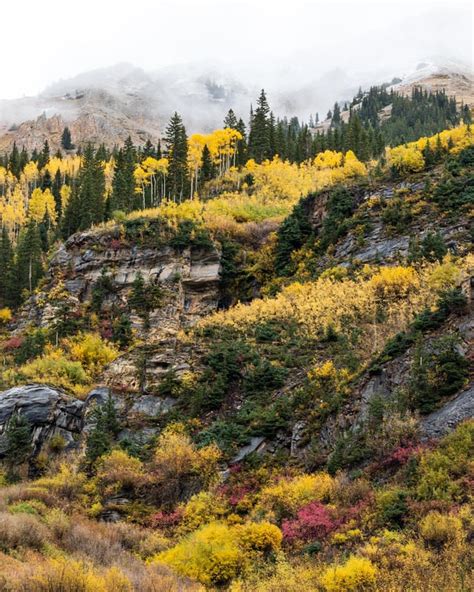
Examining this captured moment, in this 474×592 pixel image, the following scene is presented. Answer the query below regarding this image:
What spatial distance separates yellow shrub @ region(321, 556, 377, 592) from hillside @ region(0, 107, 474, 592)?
0.04 metres

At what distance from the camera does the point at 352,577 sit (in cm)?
1155

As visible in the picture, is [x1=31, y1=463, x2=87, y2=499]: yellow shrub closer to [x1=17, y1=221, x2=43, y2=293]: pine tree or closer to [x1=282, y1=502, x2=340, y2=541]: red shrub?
[x1=282, y1=502, x2=340, y2=541]: red shrub

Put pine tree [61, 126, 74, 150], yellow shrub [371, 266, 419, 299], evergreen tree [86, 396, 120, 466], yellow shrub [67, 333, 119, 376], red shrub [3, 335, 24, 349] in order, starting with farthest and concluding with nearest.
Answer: pine tree [61, 126, 74, 150]
red shrub [3, 335, 24, 349]
yellow shrub [67, 333, 119, 376]
yellow shrub [371, 266, 419, 299]
evergreen tree [86, 396, 120, 466]

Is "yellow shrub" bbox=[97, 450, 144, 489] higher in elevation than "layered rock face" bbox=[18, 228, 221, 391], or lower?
lower

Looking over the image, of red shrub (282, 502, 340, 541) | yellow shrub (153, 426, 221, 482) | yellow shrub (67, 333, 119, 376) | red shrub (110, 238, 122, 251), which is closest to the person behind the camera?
red shrub (282, 502, 340, 541)

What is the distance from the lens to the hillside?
14.1 meters

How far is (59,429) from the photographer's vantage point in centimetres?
2912

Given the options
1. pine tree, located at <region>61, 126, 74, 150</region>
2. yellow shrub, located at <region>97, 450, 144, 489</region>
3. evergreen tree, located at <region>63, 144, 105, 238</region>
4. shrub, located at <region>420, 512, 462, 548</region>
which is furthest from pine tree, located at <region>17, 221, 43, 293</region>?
pine tree, located at <region>61, 126, 74, 150</region>

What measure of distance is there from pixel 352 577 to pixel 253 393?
15.8m

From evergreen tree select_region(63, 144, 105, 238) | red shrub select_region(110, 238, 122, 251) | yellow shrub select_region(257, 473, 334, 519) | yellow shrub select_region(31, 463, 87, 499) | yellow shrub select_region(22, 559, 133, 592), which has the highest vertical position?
evergreen tree select_region(63, 144, 105, 238)

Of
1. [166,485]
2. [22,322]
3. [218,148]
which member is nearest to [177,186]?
[218,148]

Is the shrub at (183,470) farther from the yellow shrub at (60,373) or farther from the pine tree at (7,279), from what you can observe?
the pine tree at (7,279)

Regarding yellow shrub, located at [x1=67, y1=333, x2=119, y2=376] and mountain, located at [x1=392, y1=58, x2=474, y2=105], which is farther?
mountain, located at [x1=392, y1=58, x2=474, y2=105]

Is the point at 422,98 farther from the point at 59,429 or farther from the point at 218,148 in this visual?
the point at 59,429
